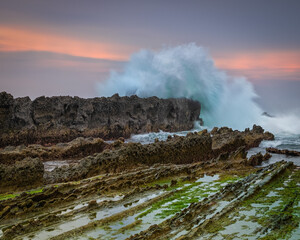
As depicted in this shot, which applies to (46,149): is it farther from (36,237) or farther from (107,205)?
(36,237)

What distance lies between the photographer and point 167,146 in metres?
16.3

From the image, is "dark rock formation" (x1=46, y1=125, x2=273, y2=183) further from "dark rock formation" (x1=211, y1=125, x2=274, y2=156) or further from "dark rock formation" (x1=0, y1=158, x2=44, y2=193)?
"dark rock formation" (x1=0, y1=158, x2=44, y2=193)

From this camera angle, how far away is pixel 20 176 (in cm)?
1088

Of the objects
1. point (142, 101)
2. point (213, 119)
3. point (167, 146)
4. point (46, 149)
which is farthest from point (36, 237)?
point (213, 119)

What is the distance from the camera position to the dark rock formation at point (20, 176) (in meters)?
10.7

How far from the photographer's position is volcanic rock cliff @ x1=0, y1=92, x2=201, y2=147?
26781 mm

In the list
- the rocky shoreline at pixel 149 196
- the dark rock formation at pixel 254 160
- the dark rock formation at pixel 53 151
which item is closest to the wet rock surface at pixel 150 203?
the rocky shoreline at pixel 149 196

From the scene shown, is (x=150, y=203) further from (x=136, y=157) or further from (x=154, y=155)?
(x=154, y=155)

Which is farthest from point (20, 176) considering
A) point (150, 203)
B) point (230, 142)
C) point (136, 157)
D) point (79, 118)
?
point (79, 118)

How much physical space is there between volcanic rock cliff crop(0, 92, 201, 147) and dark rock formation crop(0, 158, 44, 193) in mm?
15673

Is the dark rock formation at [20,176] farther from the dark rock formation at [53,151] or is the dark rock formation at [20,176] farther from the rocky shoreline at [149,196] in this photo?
the dark rock formation at [53,151]

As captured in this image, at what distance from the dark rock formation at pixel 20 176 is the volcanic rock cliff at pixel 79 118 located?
Answer: 15.7m

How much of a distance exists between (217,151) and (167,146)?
418cm

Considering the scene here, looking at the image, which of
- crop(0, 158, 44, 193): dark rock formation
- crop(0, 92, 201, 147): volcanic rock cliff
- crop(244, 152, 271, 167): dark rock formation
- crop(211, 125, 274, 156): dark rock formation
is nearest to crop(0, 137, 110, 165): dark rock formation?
crop(0, 158, 44, 193): dark rock formation
